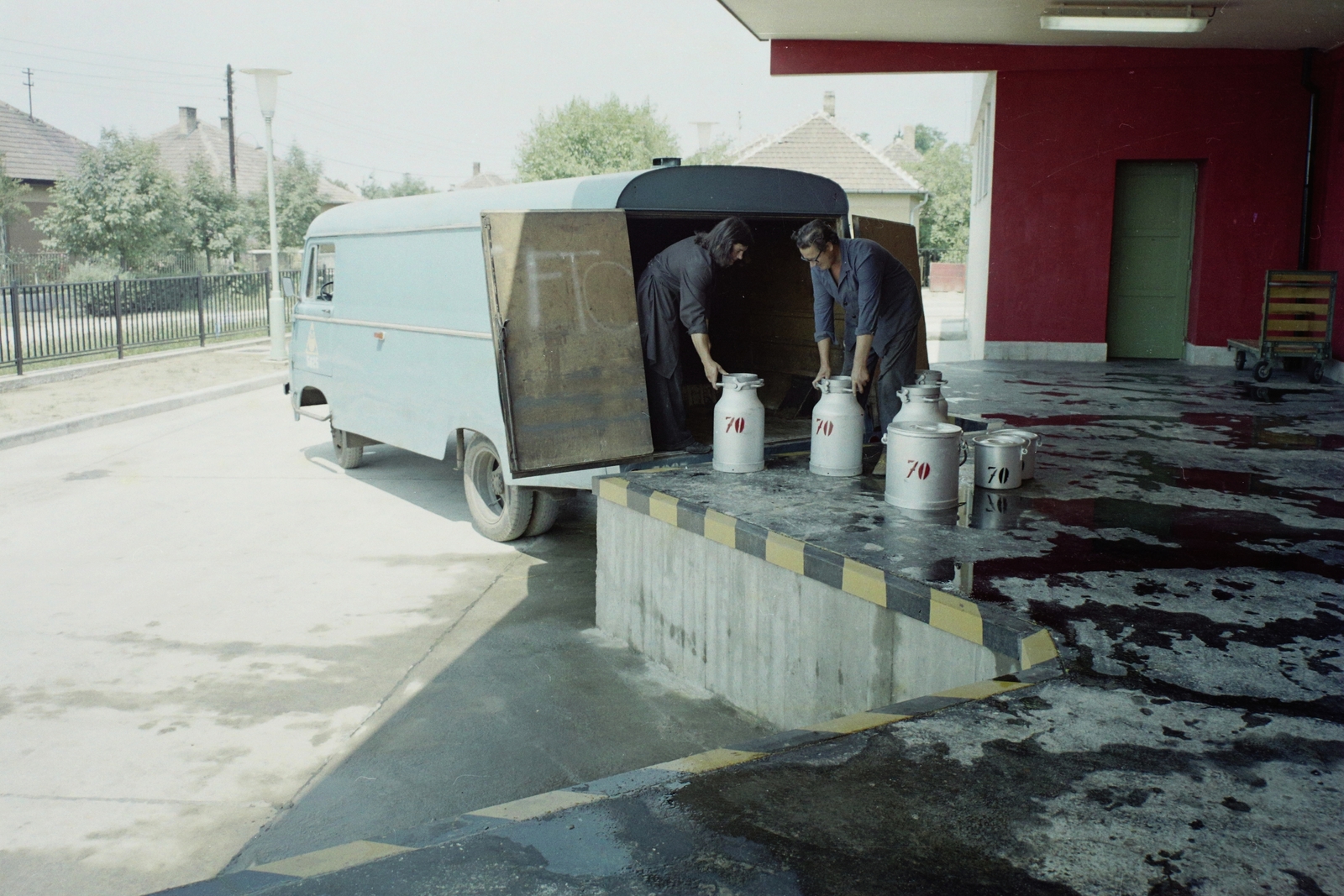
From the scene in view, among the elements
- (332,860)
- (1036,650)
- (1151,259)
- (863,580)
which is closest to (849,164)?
(1151,259)

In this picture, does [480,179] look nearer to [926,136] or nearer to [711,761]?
[926,136]

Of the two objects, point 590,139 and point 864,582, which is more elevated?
point 590,139

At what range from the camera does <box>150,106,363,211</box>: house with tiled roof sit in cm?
4645

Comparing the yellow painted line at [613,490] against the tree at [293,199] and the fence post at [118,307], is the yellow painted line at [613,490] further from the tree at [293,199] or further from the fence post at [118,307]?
the tree at [293,199]

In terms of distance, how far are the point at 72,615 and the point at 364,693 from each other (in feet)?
7.02

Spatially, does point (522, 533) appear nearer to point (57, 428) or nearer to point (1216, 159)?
point (57, 428)

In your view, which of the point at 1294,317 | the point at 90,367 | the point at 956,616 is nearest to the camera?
the point at 956,616

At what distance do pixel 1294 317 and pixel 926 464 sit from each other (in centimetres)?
912

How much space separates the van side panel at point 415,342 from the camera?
664 centimetres

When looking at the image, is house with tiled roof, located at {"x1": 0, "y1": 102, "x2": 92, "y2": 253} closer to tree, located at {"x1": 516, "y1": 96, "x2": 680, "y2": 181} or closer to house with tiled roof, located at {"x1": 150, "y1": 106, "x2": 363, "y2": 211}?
house with tiled roof, located at {"x1": 150, "y1": 106, "x2": 363, "y2": 211}

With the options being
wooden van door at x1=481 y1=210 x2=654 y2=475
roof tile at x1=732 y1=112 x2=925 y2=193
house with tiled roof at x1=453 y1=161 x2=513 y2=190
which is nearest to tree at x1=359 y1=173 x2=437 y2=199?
house with tiled roof at x1=453 y1=161 x2=513 y2=190

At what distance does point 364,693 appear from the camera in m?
4.86

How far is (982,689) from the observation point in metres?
3.08

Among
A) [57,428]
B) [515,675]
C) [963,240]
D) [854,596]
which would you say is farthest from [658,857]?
[963,240]
